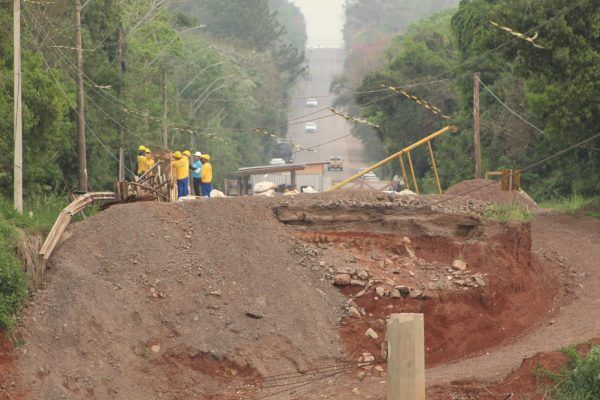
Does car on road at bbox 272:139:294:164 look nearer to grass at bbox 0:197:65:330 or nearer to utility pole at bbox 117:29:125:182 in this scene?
utility pole at bbox 117:29:125:182

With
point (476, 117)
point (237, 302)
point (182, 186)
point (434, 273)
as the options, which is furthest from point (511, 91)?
point (237, 302)

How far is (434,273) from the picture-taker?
2583 cm

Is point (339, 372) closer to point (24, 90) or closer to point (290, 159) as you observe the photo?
point (24, 90)

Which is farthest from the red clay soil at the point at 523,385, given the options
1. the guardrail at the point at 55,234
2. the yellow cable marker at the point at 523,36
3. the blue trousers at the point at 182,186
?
the blue trousers at the point at 182,186

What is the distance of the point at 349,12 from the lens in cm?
19888

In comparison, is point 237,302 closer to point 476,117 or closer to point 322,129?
point 476,117

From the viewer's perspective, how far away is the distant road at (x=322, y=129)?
369 feet

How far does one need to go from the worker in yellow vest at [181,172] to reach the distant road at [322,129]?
6134cm

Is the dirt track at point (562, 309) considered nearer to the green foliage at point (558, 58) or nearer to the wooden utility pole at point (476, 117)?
the green foliage at point (558, 58)

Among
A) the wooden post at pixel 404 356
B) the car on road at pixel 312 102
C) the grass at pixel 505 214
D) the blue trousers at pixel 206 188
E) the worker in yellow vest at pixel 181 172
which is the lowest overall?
the wooden post at pixel 404 356

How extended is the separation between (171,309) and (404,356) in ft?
38.3

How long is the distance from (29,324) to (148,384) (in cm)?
235

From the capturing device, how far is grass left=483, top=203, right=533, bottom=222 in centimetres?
2766

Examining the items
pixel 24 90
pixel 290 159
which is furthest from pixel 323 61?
pixel 24 90
